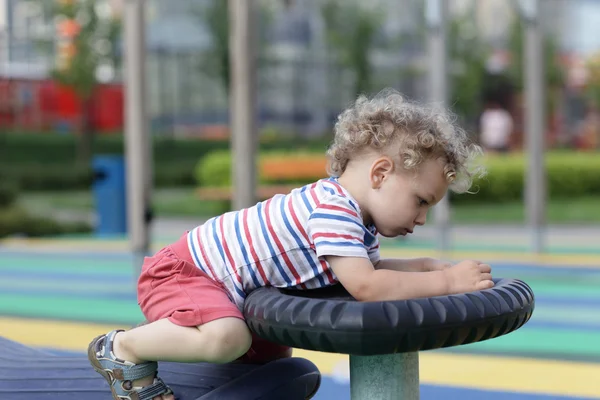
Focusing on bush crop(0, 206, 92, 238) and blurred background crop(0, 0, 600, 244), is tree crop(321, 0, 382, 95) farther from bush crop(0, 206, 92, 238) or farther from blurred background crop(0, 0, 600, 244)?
bush crop(0, 206, 92, 238)

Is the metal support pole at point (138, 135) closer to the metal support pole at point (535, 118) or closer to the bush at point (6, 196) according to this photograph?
the metal support pole at point (535, 118)

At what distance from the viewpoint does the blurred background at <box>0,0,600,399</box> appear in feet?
23.0

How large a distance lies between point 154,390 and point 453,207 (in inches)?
460

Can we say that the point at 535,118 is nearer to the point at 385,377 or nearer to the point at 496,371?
the point at 496,371

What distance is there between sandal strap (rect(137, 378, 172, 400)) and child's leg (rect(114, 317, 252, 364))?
0.24 feet

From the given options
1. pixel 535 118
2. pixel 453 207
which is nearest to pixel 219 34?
pixel 453 207

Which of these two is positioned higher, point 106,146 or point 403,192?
point 403,192

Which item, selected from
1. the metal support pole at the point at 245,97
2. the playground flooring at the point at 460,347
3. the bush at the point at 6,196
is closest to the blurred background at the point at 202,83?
the bush at the point at 6,196

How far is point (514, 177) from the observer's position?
1370cm

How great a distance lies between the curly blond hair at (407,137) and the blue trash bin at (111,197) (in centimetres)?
772

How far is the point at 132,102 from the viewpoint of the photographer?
16.6ft

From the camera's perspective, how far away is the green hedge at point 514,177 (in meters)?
13.2

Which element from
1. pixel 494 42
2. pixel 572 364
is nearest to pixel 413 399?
pixel 572 364

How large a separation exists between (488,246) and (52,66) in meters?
11.2
